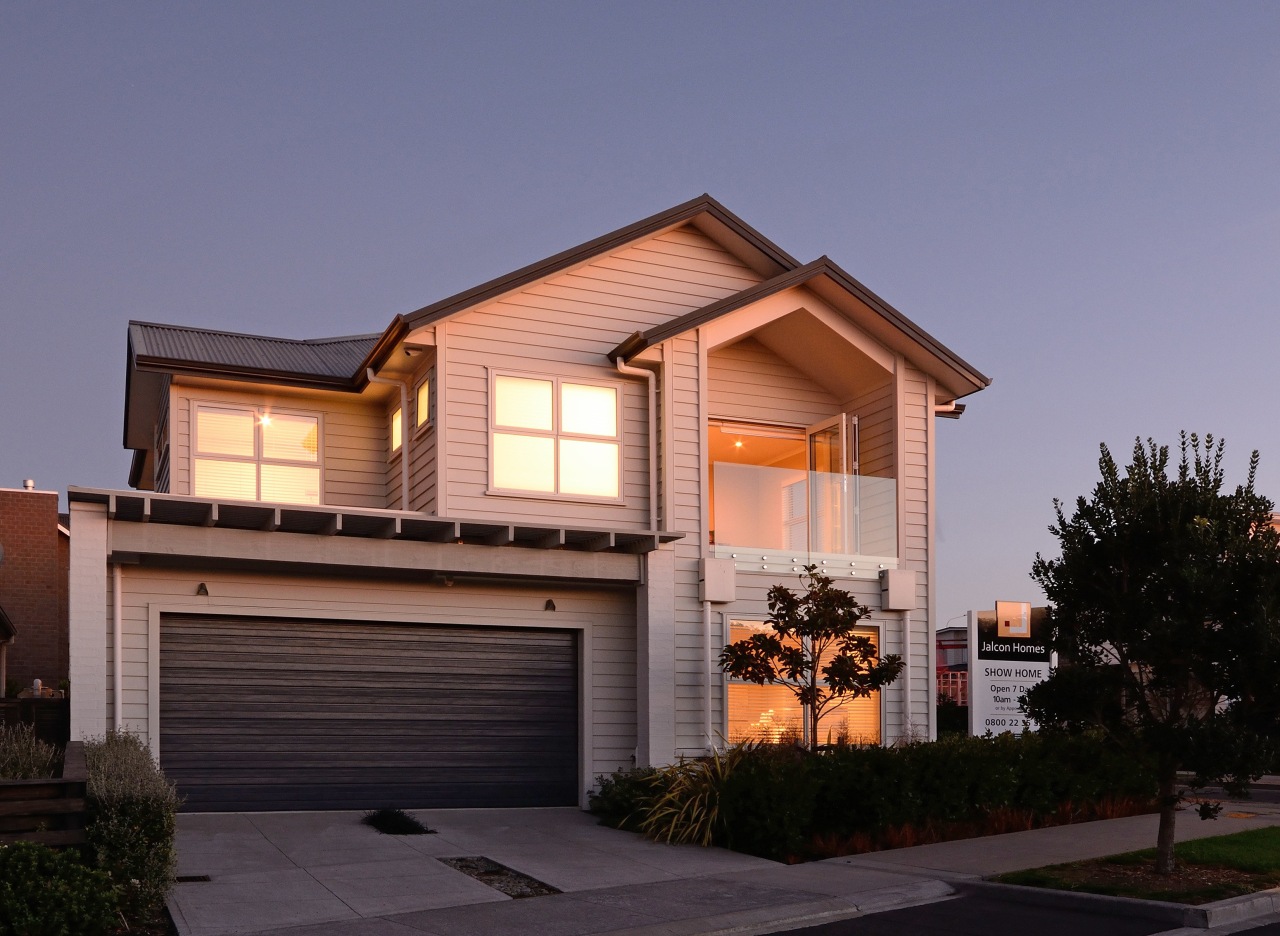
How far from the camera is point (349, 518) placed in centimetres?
1533

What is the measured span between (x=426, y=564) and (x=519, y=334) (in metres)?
3.66

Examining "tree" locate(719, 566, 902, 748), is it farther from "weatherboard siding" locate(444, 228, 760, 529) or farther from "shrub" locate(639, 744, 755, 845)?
"weatherboard siding" locate(444, 228, 760, 529)

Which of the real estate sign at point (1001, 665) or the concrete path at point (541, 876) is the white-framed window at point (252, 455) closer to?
the concrete path at point (541, 876)

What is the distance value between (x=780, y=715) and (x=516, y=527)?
15.9ft

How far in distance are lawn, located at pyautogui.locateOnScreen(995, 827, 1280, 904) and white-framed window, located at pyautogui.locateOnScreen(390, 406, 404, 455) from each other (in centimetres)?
1024

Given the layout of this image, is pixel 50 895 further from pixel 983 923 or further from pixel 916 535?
pixel 916 535

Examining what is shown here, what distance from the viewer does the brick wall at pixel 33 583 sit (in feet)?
102

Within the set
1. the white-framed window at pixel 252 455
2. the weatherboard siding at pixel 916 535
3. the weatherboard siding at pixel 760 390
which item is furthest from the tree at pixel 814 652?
the white-framed window at pixel 252 455

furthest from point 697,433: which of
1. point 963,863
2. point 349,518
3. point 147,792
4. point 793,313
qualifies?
point 147,792

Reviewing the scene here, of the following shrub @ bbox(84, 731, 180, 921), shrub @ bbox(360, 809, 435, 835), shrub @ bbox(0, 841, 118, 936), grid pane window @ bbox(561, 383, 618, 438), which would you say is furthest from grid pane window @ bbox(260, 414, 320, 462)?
shrub @ bbox(0, 841, 118, 936)

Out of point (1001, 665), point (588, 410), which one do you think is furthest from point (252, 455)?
point (1001, 665)

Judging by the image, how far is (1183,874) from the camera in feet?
40.7

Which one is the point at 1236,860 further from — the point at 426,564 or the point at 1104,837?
the point at 426,564

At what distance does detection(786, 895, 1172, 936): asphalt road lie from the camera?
10492mm
